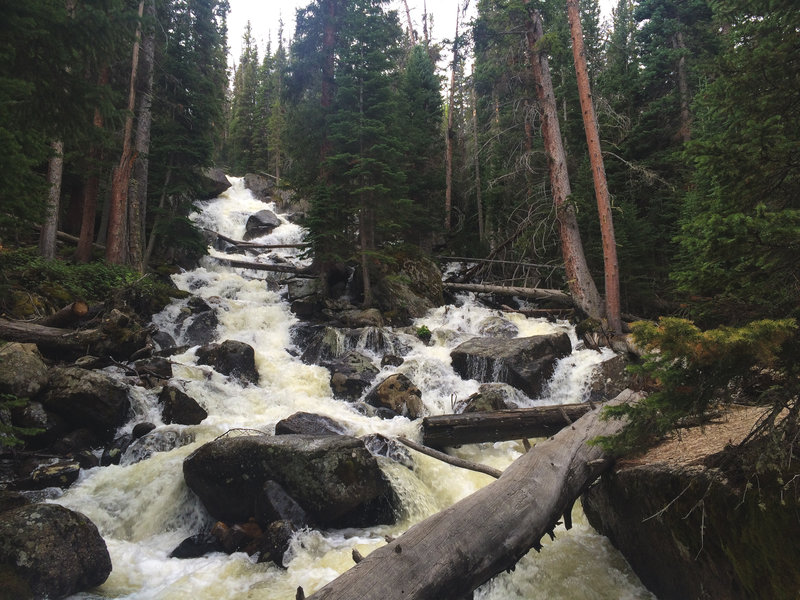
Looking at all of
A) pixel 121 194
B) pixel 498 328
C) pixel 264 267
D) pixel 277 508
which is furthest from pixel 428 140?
pixel 277 508

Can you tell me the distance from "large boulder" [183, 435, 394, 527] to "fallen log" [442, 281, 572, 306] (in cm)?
1141

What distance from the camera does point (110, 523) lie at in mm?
6387

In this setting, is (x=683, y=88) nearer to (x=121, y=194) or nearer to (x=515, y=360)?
(x=515, y=360)

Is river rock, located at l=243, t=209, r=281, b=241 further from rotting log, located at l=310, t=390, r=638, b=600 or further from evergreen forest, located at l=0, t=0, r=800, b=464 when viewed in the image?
rotting log, located at l=310, t=390, r=638, b=600

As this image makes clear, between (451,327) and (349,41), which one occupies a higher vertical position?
(349,41)

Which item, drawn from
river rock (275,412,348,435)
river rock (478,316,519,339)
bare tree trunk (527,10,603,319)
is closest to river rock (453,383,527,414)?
river rock (275,412,348,435)

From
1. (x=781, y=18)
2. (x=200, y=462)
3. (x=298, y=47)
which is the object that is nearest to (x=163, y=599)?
(x=200, y=462)

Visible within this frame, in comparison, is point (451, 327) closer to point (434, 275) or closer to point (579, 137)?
point (434, 275)

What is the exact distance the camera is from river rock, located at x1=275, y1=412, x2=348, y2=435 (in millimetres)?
8656

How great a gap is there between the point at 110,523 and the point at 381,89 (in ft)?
55.8

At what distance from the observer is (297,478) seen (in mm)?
6504

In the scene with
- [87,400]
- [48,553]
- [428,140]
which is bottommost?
[48,553]

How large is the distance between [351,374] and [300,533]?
6251 mm

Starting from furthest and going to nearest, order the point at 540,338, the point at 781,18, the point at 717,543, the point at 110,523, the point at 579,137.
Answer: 1. the point at 579,137
2. the point at 540,338
3. the point at 110,523
4. the point at 781,18
5. the point at 717,543
